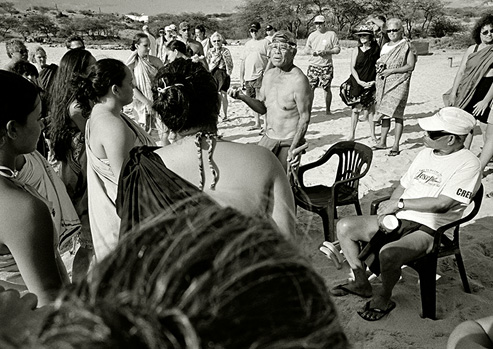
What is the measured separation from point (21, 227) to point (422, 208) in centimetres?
247

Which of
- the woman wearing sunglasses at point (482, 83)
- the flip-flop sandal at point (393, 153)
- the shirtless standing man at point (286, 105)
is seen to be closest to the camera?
the shirtless standing man at point (286, 105)

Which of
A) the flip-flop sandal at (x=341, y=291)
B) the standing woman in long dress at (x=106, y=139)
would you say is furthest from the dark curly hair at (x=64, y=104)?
the flip-flop sandal at (x=341, y=291)

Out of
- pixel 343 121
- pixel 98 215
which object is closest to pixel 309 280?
pixel 98 215

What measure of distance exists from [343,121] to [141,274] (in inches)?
317

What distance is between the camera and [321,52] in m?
8.08

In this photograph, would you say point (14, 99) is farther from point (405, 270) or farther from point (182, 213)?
point (405, 270)

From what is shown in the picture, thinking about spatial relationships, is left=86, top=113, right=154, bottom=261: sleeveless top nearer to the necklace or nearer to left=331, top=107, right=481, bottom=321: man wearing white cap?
the necklace

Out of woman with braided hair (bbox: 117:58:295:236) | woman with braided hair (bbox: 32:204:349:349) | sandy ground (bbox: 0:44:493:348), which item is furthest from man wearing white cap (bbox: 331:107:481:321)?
woman with braided hair (bbox: 32:204:349:349)

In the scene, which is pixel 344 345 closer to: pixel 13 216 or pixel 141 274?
pixel 141 274

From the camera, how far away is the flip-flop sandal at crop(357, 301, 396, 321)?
2.94 m

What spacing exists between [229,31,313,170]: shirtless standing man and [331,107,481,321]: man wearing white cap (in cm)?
108

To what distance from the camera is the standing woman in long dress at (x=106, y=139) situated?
2.34 m

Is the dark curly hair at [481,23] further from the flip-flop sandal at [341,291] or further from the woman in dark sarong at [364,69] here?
the flip-flop sandal at [341,291]

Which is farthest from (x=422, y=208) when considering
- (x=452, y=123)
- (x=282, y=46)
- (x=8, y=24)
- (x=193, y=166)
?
(x=8, y=24)
